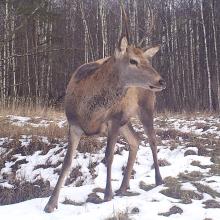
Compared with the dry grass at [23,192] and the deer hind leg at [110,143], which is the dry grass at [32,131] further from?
the deer hind leg at [110,143]

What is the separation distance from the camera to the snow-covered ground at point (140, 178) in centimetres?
504

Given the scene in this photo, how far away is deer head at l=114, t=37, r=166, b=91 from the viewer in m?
5.22

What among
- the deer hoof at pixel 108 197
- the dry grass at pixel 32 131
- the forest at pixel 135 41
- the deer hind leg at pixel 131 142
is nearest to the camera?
the deer hoof at pixel 108 197

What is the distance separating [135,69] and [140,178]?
2040 millimetres

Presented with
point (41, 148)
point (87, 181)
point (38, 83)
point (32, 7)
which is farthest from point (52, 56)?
point (87, 181)

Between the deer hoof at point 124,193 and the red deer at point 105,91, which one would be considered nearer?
the red deer at point 105,91

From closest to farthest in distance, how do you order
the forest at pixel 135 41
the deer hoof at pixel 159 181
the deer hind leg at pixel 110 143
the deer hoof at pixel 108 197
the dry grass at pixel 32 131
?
1. the deer hoof at pixel 108 197
2. the deer hind leg at pixel 110 143
3. the deer hoof at pixel 159 181
4. the dry grass at pixel 32 131
5. the forest at pixel 135 41

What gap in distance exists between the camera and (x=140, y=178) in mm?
6762

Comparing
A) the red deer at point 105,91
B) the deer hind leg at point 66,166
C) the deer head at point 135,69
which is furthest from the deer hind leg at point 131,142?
the deer head at point 135,69

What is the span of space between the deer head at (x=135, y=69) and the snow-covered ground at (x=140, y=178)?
4.38 feet

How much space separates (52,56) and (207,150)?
643 inches

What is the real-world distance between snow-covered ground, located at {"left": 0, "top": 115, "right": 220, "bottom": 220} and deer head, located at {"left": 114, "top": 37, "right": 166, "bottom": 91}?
52.5 inches

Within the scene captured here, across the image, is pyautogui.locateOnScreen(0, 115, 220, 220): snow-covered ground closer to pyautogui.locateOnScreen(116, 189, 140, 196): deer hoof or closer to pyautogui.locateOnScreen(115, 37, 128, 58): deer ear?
pyautogui.locateOnScreen(116, 189, 140, 196): deer hoof

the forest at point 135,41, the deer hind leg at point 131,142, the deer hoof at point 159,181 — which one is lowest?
the deer hoof at point 159,181
